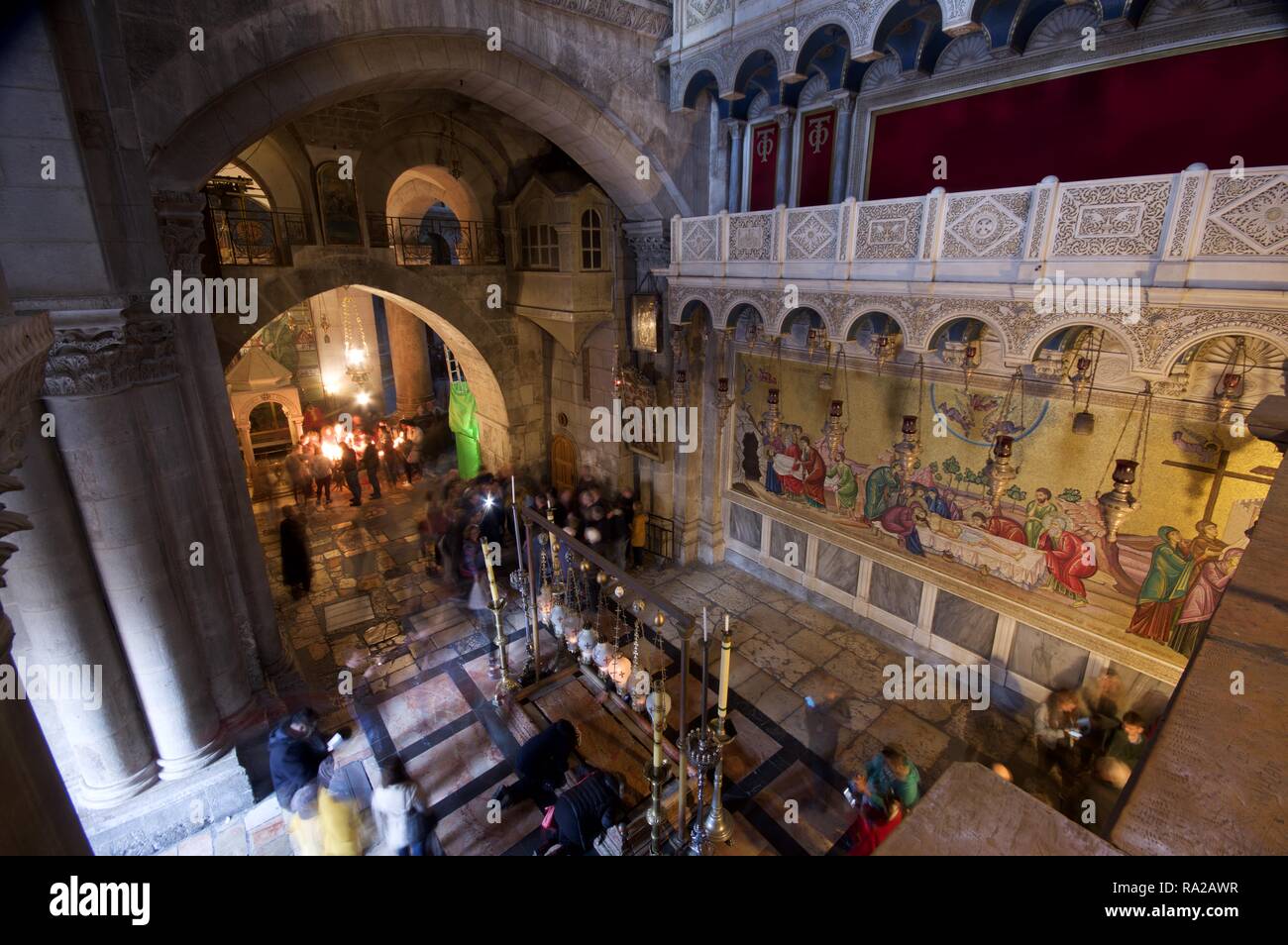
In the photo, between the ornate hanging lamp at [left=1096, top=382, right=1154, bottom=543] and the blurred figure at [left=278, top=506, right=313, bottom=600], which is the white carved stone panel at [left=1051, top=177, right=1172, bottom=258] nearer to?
the ornate hanging lamp at [left=1096, top=382, right=1154, bottom=543]

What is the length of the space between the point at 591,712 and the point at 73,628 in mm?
4742

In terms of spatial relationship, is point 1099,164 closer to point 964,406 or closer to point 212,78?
point 964,406

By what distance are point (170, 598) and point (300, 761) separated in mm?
1917

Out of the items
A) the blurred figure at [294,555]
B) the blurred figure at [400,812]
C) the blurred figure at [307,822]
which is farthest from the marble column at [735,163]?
Answer: the blurred figure at [307,822]

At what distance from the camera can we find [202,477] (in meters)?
5.98

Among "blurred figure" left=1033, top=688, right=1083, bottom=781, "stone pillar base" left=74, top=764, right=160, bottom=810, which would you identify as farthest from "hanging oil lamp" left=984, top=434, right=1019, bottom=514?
"stone pillar base" left=74, top=764, right=160, bottom=810

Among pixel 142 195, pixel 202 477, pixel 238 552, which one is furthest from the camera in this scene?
pixel 238 552

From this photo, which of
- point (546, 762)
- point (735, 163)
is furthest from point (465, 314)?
point (546, 762)

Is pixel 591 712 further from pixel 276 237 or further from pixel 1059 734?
pixel 276 237

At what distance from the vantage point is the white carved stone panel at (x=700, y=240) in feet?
27.3
